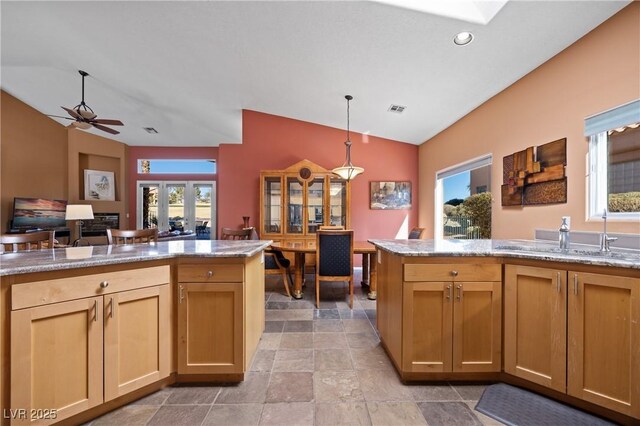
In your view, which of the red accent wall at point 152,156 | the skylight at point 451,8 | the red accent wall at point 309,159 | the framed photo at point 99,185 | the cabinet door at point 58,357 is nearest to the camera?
the cabinet door at point 58,357

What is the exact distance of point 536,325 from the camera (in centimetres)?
146

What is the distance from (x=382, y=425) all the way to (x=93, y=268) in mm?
1681

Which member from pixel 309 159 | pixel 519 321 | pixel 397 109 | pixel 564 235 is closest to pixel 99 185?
pixel 309 159

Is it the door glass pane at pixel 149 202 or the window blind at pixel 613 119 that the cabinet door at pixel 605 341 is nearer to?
the window blind at pixel 613 119

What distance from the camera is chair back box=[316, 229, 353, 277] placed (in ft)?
9.71

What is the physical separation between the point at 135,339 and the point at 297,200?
332cm

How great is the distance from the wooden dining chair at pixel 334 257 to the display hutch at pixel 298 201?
1517 millimetres

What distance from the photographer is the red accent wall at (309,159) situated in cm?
477

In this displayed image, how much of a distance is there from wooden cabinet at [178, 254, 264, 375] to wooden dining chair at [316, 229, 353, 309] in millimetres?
1477

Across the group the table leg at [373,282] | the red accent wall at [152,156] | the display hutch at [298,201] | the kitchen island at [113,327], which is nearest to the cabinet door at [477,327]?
the kitchen island at [113,327]

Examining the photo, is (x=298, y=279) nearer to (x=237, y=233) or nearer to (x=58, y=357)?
(x=237, y=233)

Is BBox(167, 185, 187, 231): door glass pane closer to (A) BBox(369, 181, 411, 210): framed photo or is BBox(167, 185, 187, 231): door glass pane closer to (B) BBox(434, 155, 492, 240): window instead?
(A) BBox(369, 181, 411, 210): framed photo

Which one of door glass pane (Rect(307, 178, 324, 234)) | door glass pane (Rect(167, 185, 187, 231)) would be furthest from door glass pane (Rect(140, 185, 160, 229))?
door glass pane (Rect(307, 178, 324, 234))

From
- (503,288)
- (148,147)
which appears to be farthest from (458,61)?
(148,147)
